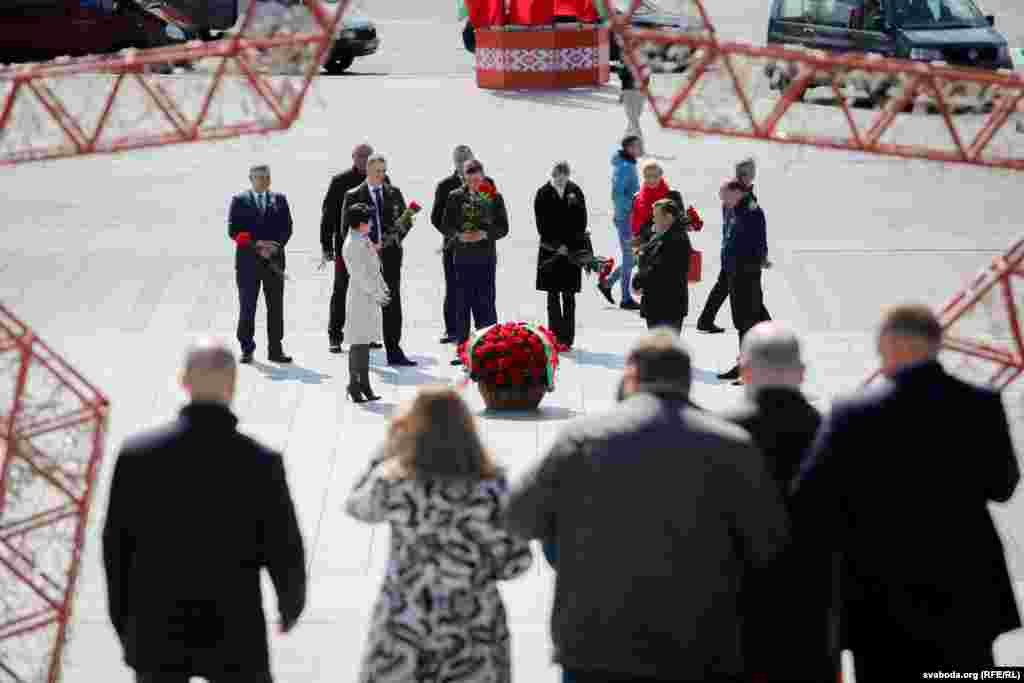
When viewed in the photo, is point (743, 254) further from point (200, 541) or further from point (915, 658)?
point (200, 541)

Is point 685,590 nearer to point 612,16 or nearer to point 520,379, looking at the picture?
point 612,16

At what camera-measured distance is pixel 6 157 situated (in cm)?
761

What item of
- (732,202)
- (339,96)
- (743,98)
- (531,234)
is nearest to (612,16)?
(743,98)

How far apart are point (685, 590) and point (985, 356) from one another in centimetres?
296

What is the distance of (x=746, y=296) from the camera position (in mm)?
14836

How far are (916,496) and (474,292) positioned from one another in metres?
9.35

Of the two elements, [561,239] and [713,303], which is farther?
[713,303]

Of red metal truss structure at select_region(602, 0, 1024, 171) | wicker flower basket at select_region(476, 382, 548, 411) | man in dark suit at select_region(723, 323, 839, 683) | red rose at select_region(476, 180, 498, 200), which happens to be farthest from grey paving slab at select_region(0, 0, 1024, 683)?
man in dark suit at select_region(723, 323, 839, 683)

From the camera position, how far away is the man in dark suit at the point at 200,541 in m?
6.39

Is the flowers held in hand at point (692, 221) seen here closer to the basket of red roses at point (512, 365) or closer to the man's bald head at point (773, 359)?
the basket of red roses at point (512, 365)

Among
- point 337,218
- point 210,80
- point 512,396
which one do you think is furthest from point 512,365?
point 210,80

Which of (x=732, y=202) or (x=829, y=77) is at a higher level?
(x=829, y=77)

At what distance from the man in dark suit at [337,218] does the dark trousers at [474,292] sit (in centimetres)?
94

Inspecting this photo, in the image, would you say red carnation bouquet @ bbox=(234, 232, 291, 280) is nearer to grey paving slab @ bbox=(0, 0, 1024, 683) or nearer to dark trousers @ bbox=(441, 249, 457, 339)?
grey paving slab @ bbox=(0, 0, 1024, 683)
